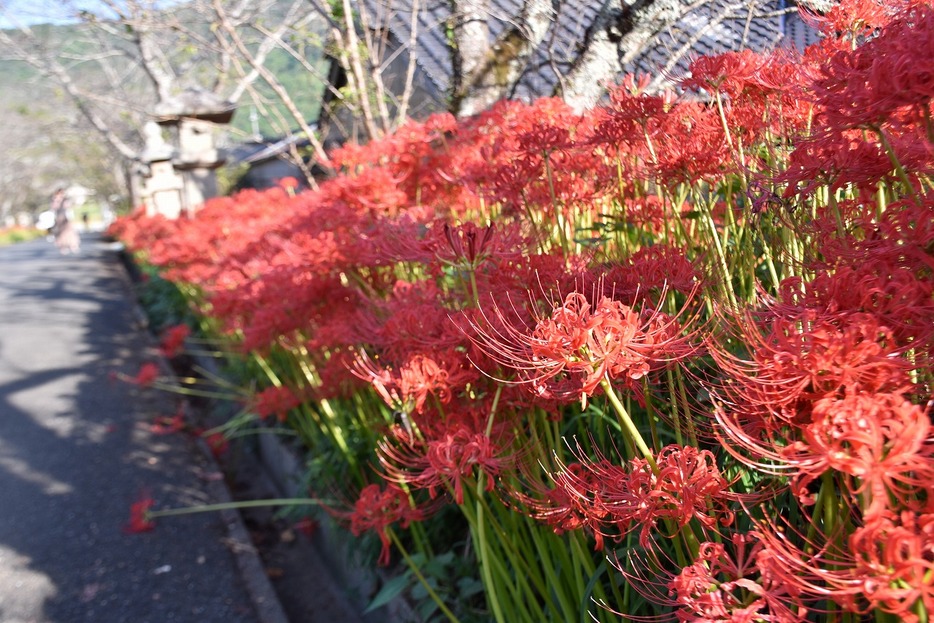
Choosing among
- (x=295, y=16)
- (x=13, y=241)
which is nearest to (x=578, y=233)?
(x=295, y=16)

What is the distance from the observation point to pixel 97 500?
4621 mm

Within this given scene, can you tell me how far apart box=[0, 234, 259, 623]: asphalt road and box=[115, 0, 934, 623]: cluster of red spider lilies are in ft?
3.40

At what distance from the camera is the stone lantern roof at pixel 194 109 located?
A: 8.79 m

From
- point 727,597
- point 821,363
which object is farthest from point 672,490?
point 821,363

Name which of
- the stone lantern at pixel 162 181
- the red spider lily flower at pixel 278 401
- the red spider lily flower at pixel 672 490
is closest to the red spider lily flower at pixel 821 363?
the red spider lily flower at pixel 672 490

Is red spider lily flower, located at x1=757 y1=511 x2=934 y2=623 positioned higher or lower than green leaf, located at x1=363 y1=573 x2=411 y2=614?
higher

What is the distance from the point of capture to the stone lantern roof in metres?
8.79

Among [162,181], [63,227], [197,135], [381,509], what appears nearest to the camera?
[381,509]

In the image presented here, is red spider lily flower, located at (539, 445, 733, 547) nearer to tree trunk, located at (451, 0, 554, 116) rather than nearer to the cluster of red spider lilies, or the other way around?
the cluster of red spider lilies

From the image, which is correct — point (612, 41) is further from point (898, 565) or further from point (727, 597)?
point (898, 565)

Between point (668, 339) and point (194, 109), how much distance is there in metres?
9.15

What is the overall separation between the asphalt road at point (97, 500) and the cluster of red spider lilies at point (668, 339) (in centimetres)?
104

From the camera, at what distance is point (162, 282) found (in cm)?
1120

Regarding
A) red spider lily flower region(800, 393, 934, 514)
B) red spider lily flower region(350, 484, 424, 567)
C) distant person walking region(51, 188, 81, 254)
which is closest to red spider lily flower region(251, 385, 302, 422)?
red spider lily flower region(350, 484, 424, 567)
